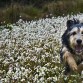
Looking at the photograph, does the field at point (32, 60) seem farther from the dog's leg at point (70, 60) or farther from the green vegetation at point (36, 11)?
the green vegetation at point (36, 11)

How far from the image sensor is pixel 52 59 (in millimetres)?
11672

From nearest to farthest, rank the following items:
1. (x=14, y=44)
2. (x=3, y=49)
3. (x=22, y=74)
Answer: (x=22, y=74) → (x=3, y=49) → (x=14, y=44)

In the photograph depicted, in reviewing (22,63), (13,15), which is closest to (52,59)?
(22,63)

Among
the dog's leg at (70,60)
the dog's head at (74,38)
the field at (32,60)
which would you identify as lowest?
the field at (32,60)

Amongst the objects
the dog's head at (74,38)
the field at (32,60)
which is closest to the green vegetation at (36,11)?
the field at (32,60)

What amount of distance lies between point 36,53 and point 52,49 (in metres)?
1.02

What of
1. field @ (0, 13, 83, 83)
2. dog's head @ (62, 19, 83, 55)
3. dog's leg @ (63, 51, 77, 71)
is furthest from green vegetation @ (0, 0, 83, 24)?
dog's leg @ (63, 51, 77, 71)

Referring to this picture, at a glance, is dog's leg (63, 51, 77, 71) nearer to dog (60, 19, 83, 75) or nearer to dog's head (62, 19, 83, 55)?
dog (60, 19, 83, 75)

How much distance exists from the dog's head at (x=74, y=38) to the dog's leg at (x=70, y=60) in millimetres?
140

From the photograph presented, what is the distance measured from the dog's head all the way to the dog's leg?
0.14 metres

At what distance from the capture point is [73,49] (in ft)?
30.3

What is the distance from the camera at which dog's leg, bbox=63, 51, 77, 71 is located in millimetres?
8994

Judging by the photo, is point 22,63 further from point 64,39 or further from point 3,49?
point 3,49

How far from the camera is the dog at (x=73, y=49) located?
8953 mm
